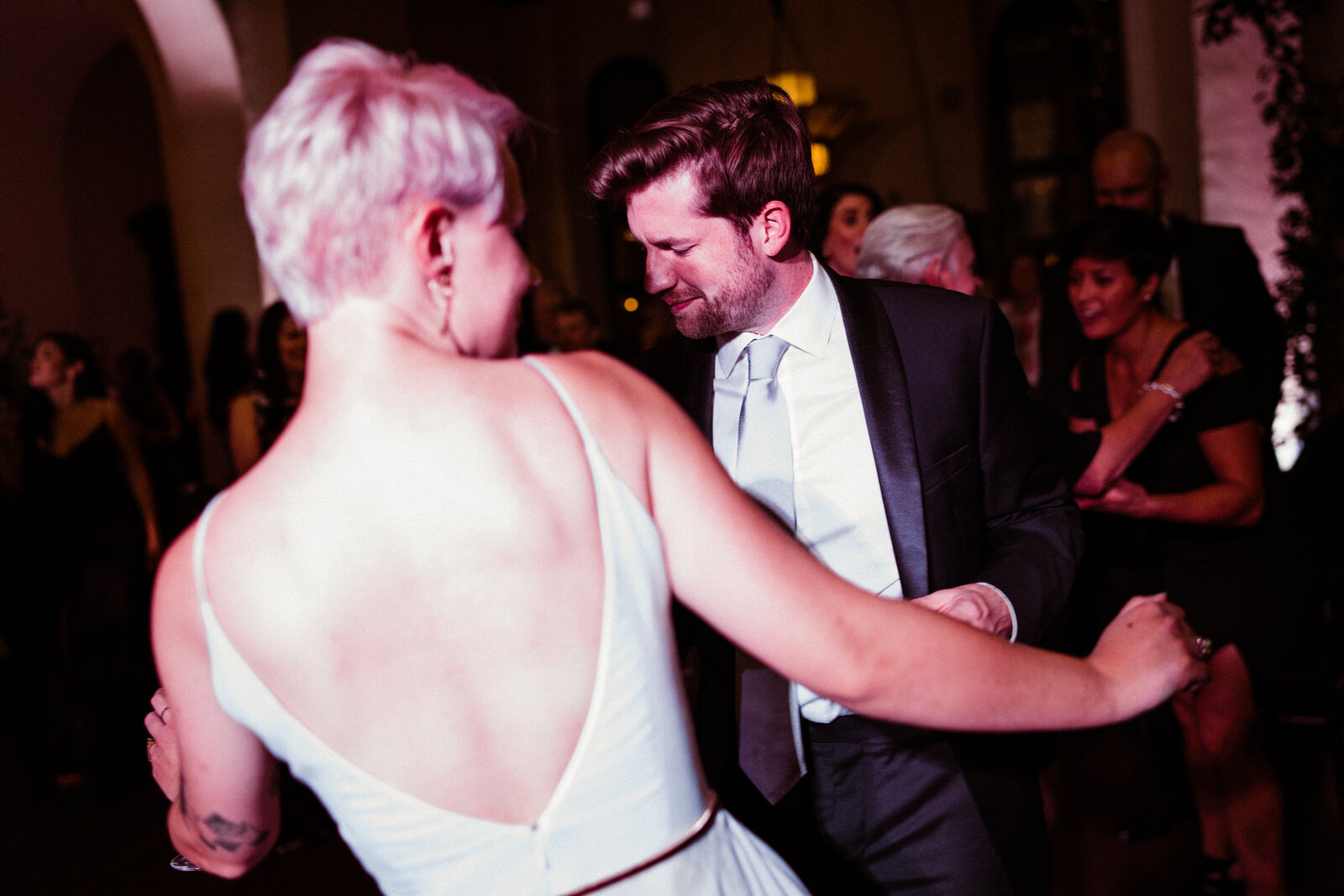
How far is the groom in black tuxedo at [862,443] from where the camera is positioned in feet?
4.71

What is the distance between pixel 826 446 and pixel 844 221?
6.52ft

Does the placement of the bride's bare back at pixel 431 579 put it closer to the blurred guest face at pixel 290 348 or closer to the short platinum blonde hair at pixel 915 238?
the short platinum blonde hair at pixel 915 238

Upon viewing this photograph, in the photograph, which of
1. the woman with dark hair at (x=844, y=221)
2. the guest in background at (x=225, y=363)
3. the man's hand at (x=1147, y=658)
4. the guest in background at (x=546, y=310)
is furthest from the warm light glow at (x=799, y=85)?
the man's hand at (x=1147, y=658)

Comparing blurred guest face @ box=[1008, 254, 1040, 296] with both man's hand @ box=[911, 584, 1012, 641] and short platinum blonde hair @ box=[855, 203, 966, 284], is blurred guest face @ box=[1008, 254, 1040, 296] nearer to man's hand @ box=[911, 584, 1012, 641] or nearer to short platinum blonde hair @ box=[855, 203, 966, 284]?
short platinum blonde hair @ box=[855, 203, 966, 284]

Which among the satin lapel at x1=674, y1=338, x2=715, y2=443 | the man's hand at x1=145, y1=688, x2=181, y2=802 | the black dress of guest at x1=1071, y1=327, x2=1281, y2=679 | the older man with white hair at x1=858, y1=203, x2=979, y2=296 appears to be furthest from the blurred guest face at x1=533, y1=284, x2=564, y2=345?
the man's hand at x1=145, y1=688, x2=181, y2=802

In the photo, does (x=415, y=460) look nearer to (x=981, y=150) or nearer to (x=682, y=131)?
(x=682, y=131)

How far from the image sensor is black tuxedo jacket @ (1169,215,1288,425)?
3164 mm

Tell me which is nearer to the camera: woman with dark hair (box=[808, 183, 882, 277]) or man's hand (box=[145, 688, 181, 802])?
man's hand (box=[145, 688, 181, 802])

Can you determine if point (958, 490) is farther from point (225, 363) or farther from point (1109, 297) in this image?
point (225, 363)

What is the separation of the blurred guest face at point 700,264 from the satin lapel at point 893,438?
0.16 m

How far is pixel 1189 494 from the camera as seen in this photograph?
2457mm

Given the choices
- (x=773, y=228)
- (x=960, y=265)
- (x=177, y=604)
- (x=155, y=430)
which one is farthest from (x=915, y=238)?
(x=155, y=430)

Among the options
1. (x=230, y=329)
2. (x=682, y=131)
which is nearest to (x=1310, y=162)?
(x=682, y=131)

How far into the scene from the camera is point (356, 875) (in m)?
3.14
